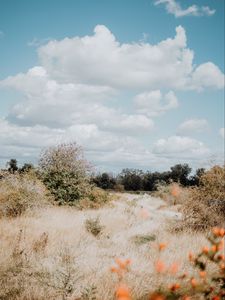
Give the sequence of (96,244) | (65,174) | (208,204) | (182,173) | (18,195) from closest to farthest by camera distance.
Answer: (96,244), (208,204), (18,195), (65,174), (182,173)

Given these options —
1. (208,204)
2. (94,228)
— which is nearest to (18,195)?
(94,228)

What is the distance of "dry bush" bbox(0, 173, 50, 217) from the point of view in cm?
1573

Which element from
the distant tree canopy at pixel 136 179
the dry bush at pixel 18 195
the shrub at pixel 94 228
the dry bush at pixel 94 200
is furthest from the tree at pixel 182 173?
the shrub at pixel 94 228

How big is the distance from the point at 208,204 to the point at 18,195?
8028 mm

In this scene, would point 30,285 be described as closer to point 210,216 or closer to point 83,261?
point 83,261

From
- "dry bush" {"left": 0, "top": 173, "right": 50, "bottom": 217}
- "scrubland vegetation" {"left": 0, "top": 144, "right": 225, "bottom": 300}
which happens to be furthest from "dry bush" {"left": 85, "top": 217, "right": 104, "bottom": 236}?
"dry bush" {"left": 0, "top": 173, "right": 50, "bottom": 217}

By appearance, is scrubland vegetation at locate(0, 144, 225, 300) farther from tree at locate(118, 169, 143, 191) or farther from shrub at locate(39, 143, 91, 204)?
tree at locate(118, 169, 143, 191)

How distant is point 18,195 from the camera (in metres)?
16.2

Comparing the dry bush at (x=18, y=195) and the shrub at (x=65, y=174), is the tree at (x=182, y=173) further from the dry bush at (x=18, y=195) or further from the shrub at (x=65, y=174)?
the dry bush at (x=18, y=195)

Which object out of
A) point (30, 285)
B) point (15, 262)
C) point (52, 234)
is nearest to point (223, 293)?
point (30, 285)

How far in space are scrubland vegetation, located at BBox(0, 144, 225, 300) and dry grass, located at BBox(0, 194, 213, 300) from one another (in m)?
0.02

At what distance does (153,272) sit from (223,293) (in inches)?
196

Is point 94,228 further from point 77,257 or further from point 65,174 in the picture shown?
point 65,174

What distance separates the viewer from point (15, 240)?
9641 mm
